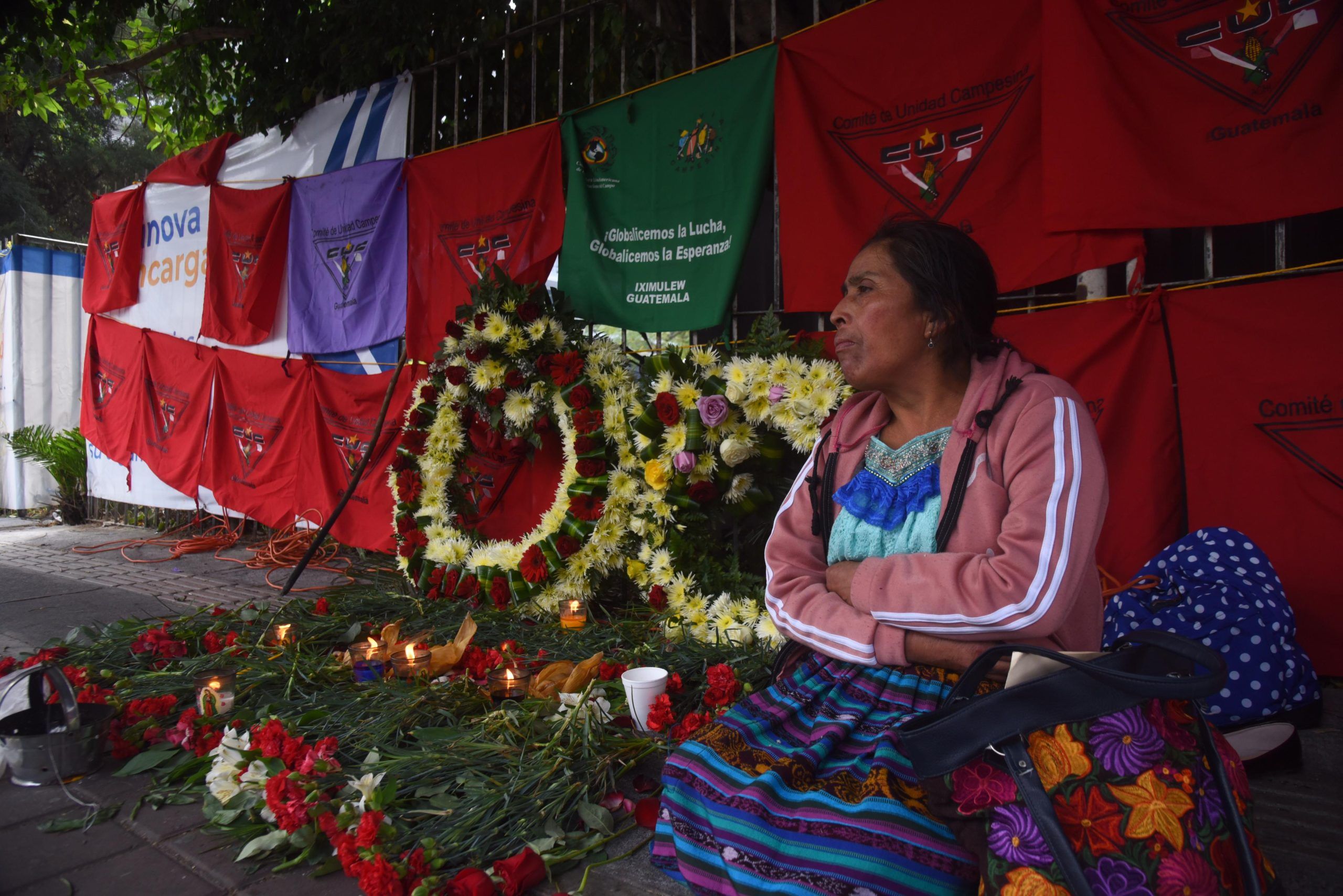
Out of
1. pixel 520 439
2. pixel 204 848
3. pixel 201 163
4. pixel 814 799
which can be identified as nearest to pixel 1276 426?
pixel 814 799

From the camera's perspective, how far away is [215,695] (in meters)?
2.79

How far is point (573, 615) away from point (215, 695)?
1451 mm

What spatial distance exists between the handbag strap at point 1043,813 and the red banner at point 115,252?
8936 mm

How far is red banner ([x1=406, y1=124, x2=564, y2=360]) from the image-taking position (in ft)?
16.0

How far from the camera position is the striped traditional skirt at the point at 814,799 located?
143 cm

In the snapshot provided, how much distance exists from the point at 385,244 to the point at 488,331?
188cm

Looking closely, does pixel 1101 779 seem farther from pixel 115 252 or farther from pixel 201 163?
pixel 115 252

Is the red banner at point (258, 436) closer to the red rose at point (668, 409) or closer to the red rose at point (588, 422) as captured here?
the red rose at point (588, 422)

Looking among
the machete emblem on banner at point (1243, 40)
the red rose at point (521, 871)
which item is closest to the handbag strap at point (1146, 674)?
Answer: the red rose at point (521, 871)

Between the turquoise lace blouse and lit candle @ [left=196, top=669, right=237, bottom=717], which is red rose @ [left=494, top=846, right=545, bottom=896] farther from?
lit candle @ [left=196, top=669, right=237, bottom=717]

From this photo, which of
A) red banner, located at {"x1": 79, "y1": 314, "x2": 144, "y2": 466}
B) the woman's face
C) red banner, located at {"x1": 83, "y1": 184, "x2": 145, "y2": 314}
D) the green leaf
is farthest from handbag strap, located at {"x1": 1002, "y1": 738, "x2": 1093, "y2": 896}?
red banner, located at {"x1": 83, "y1": 184, "x2": 145, "y2": 314}

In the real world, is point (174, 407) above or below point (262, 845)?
above

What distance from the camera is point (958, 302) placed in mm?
1903

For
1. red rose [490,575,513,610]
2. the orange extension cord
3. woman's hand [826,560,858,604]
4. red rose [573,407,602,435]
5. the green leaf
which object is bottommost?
the green leaf
